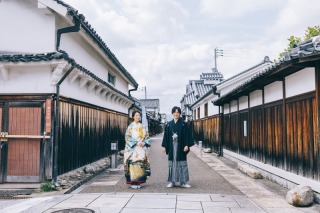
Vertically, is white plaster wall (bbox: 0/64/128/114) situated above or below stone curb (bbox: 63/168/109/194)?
above

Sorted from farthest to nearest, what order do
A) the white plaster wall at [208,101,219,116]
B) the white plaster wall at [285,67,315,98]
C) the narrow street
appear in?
the white plaster wall at [208,101,219,116] < the white plaster wall at [285,67,315,98] < the narrow street

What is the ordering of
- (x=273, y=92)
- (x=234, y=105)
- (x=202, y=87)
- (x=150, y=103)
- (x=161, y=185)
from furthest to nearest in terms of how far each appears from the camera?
(x=150, y=103), (x=202, y=87), (x=234, y=105), (x=273, y=92), (x=161, y=185)

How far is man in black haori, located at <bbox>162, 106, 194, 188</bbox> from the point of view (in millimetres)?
8742

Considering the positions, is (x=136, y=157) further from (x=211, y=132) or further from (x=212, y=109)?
(x=212, y=109)

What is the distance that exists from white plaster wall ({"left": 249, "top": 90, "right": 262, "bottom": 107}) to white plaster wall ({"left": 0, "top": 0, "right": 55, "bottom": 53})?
7.32 metres

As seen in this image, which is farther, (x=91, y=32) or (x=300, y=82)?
Answer: (x=91, y=32)

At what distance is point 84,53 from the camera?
40.4 ft

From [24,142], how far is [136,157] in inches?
125

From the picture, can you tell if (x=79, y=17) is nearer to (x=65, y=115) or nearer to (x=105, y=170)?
(x=65, y=115)

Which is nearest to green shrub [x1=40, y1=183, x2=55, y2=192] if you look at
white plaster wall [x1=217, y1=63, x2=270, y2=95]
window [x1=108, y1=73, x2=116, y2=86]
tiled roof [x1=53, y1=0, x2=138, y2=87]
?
tiled roof [x1=53, y1=0, x2=138, y2=87]

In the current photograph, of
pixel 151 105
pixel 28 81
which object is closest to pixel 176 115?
pixel 28 81

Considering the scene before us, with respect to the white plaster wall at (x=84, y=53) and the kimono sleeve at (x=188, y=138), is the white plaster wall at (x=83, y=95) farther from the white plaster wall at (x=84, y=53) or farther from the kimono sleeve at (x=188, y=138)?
the kimono sleeve at (x=188, y=138)

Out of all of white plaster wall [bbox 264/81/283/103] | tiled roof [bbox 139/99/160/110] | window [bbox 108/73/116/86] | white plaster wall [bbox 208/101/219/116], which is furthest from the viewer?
tiled roof [bbox 139/99/160/110]

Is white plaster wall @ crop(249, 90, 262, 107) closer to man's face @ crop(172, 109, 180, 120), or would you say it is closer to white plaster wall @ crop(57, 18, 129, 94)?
man's face @ crop(172, 109, 180, 120)
